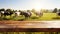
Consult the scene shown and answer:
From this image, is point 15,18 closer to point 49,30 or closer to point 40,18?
point 40,18

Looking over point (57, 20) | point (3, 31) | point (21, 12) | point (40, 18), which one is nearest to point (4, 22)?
point (3, 31)

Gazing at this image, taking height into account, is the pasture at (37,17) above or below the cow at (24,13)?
below

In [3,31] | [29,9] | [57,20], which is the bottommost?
[3,31]

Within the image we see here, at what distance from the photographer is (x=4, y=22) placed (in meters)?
1.55

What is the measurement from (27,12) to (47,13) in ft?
0.70

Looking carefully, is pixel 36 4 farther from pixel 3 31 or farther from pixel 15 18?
pixel 3 31

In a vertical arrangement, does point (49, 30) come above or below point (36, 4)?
below

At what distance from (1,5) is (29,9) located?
0.31 m

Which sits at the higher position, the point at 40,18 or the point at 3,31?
the point at 40,18

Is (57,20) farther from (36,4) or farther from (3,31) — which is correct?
(3,31)

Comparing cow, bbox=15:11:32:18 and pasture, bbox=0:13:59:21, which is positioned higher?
cow, bbox=15:11:32:18

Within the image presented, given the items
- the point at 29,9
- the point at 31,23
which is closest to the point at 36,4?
the point at 29,9

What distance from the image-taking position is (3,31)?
1526 mm

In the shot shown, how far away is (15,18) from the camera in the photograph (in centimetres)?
155
